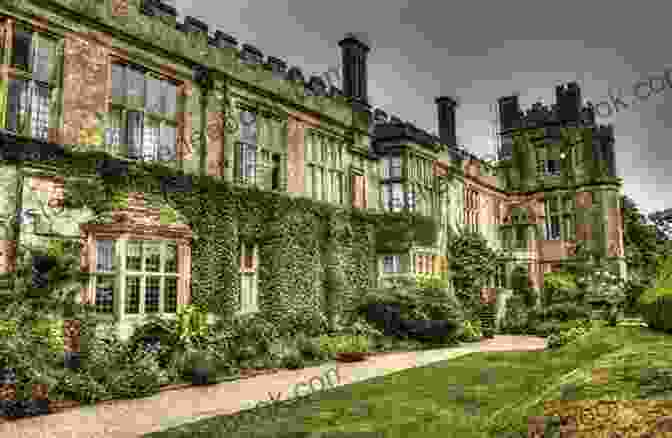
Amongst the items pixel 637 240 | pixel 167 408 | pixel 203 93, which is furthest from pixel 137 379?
pixel 637 240

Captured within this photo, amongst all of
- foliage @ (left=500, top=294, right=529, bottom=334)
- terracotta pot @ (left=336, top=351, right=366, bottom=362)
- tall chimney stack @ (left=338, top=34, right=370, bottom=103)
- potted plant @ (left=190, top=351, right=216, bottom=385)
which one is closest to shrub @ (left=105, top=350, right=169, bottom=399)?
potted plant @ (left=190, top=351, right=216, bottom=385)

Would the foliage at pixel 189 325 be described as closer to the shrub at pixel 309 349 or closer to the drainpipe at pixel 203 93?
the shrub at pixel 309 349

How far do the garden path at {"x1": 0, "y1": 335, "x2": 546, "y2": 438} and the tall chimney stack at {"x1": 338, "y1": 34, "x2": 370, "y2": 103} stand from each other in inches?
447

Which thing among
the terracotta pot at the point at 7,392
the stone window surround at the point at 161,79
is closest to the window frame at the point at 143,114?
the stone window surround at the point at 161,79

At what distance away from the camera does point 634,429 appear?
160cm

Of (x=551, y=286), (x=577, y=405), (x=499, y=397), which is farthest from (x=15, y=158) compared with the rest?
(x=551, y=286)

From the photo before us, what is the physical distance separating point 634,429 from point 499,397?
5875 mm

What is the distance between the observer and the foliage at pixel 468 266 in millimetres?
21750

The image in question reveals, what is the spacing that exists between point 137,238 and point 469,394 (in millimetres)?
7815

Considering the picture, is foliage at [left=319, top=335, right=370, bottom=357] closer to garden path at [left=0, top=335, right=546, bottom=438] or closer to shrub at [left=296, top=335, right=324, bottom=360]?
shrub at [left=296, top=335, right=324, bottom=360]

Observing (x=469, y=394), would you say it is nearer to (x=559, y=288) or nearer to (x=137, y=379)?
(x=137, y=379)

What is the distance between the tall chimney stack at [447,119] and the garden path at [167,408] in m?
16.8

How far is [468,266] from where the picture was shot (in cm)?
2205

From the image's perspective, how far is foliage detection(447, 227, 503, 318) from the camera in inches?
856
